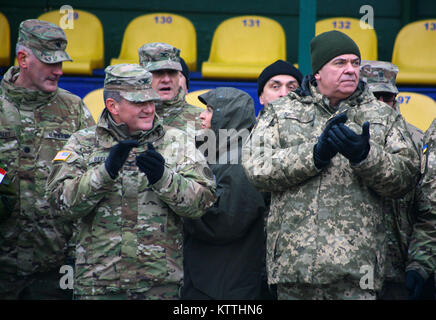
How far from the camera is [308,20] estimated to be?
5.24m

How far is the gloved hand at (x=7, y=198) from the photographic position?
11.3 ft

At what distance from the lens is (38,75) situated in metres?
3.75

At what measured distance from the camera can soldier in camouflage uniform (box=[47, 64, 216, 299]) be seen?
3.00 metres

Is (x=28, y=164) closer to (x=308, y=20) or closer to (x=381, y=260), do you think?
(x=381, y=260)

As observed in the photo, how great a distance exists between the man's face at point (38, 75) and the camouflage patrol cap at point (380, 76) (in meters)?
1.87

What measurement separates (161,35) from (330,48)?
11.2ft

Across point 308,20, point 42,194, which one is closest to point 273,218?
point 42,194

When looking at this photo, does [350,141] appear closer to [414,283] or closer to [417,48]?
[414,283]

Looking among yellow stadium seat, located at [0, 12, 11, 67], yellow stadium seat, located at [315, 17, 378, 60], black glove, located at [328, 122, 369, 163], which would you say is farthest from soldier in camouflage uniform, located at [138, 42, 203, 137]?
yellow stadium seat, located at [315, 17, 378, 60]

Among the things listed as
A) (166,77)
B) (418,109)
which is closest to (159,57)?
(166,77)

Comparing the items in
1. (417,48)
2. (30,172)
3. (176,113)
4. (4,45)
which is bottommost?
(30,172)

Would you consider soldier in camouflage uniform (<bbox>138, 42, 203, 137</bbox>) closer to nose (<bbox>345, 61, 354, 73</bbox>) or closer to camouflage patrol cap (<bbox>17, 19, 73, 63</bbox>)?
camouflage patrol cap (<bbox>17, 19, 73, 63</bbox>)

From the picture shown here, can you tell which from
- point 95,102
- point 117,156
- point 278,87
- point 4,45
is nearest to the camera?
point 117,156

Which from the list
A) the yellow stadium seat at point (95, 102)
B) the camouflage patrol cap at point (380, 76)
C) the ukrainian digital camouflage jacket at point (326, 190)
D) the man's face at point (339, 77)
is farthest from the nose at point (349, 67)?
the yellow stadium seat at point (95, 102)
